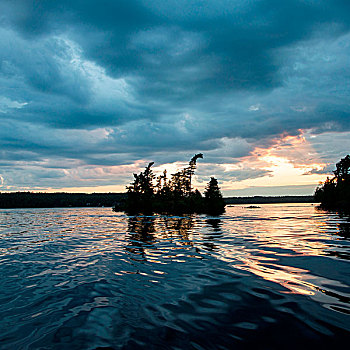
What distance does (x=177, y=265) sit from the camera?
1259 cm

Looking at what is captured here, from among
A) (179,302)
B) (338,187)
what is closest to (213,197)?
(338,187)

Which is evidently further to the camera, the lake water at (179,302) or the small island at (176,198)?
the small island at (176,198)

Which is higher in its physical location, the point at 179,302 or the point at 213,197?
the point at 213,197

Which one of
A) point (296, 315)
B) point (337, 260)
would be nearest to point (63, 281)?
point (296, 315)

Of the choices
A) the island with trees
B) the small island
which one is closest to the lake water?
the small island

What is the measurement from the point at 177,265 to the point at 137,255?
12.5 ft

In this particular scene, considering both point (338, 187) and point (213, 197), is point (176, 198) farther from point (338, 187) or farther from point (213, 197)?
point (338, 187)

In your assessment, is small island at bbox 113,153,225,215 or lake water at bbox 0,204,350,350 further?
small island at bbox 113,153,225,215

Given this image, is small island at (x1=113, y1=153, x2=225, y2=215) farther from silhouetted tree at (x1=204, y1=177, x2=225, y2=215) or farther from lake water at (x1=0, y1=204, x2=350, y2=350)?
lake water at (x1=0, y1=204, x2=350, y2=350)

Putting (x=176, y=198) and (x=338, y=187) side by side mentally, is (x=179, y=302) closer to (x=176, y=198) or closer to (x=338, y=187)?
(x=176, y=198)

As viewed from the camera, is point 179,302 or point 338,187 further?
point 338,187

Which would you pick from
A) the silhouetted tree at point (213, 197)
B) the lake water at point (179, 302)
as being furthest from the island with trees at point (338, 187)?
the lake water at point (179, 302)

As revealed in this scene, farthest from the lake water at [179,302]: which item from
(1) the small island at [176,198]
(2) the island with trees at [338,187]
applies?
(2) the island with trees at [338,187]

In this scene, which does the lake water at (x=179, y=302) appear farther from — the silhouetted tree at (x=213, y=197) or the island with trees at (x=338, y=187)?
the island with trees at (x=338, y=187)
